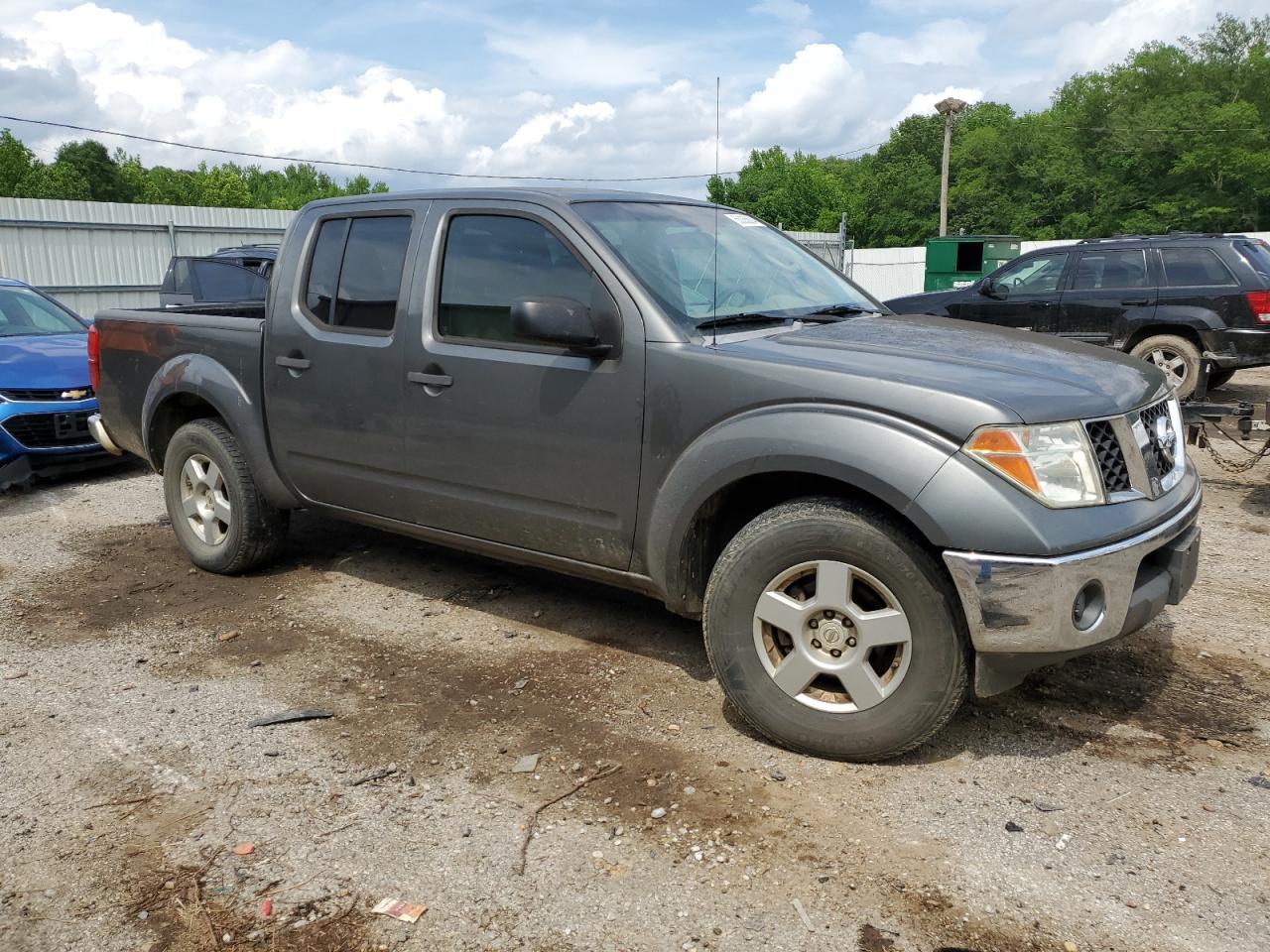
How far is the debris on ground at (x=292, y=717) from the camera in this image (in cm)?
385

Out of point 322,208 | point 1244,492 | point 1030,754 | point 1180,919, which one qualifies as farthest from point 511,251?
point 1244,492

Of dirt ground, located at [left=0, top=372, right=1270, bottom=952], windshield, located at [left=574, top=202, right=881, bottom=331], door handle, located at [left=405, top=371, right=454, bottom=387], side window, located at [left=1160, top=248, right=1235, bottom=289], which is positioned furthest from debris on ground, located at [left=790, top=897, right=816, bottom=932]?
side window, located at [left=1160, top=248, right=1235, bottom=289]

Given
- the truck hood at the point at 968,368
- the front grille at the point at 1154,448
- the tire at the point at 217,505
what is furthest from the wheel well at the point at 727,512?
the tire at the point at 217,505

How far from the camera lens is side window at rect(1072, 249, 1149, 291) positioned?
1105 cm

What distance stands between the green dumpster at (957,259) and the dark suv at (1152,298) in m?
12.8

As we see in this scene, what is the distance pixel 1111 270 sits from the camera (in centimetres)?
1120

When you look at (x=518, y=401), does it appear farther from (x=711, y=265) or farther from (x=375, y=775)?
(x=375, y=775)

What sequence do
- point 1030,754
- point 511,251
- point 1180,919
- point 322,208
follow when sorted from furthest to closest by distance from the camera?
point 322,208 < point 511,251 < point 1030,754 < point 1180,919

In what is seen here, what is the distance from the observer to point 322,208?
16.4 ft

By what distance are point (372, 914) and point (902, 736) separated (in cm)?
165

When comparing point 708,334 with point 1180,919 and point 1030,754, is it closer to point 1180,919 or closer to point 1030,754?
point 1030,754

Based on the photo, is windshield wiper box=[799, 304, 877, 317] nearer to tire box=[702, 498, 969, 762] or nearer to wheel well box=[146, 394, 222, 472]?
tire box=[702, 498, 969, 762]

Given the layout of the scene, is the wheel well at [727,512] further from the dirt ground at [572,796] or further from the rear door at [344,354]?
the rear door at [344,354]

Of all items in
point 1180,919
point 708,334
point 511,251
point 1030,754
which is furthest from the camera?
point 511,251
